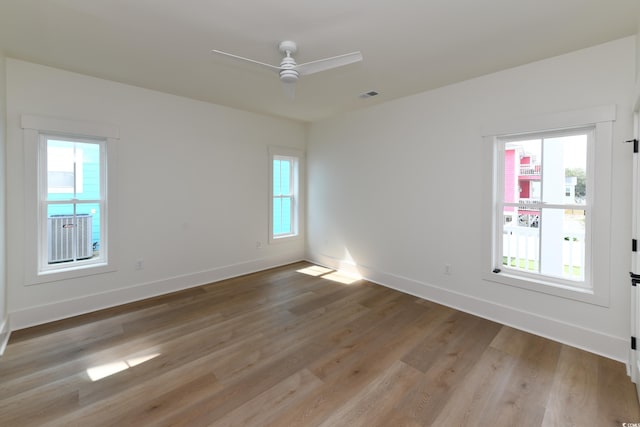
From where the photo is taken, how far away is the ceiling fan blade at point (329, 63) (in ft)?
6.67

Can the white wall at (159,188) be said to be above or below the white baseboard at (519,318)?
above

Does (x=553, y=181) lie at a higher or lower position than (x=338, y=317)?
higher

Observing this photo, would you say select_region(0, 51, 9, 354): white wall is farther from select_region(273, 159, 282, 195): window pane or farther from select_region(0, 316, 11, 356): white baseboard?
select_region(273, 159, 282, 195): window pane

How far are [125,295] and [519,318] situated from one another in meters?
4.63

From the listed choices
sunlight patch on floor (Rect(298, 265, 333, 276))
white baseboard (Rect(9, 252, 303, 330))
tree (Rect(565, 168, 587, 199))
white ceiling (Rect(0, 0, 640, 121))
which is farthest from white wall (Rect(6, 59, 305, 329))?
tree (Rect(565, 168, 587, 199))

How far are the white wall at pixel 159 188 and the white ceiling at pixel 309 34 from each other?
0.36m

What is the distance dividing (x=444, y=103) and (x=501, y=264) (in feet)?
6.75

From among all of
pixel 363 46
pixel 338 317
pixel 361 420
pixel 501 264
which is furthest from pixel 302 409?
pixel 363 46

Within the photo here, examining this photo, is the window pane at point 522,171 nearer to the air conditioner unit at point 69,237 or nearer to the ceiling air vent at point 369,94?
the ceiling air vent at point 369,94

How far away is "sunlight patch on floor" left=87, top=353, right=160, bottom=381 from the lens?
2.15 meters

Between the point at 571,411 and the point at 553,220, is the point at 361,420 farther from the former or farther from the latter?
the point at 553,220

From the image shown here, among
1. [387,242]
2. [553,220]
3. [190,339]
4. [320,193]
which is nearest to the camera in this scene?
[190,339]

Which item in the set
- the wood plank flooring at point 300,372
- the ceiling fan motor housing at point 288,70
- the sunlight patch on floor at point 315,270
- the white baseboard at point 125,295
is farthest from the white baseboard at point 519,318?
the ceiling fan motor housing at point 288,70

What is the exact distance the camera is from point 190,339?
267 centimetres
